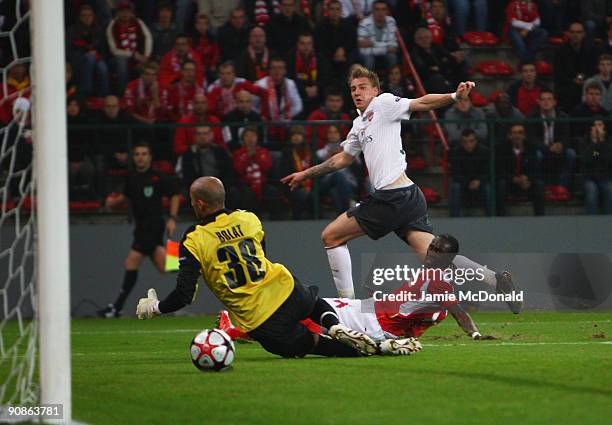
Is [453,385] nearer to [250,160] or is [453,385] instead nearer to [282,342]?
[282,342]

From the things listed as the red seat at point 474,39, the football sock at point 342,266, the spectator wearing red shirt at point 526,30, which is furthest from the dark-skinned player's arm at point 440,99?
the red seat at point 474,39

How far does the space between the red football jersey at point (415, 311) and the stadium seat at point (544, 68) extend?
339 inches

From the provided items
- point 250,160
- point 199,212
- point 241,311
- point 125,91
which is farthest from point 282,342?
point 125,91

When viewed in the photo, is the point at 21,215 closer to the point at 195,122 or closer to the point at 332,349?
the point at 332,349

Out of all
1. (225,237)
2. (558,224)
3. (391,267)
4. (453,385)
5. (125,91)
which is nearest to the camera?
(453,385)

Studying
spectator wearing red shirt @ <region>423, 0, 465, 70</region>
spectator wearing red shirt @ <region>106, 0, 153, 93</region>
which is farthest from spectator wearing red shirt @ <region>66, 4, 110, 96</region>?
spectator wearing red shirt @ <region>423, 0, 465, 70</region>

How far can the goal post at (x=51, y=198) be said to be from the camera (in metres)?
5.51

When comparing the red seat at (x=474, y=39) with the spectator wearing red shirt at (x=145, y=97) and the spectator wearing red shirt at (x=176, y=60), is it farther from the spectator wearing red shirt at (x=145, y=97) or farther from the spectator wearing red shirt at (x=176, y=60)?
the spectator wearing red shirt at (x=145, y=97)

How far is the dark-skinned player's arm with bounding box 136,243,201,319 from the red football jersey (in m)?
2.03

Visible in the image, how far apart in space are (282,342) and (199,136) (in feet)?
25.2

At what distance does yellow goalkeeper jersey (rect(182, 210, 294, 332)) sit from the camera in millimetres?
7871

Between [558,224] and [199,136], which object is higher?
[199,136]

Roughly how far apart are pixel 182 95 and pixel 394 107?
691cm

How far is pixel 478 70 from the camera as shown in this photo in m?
17.8
